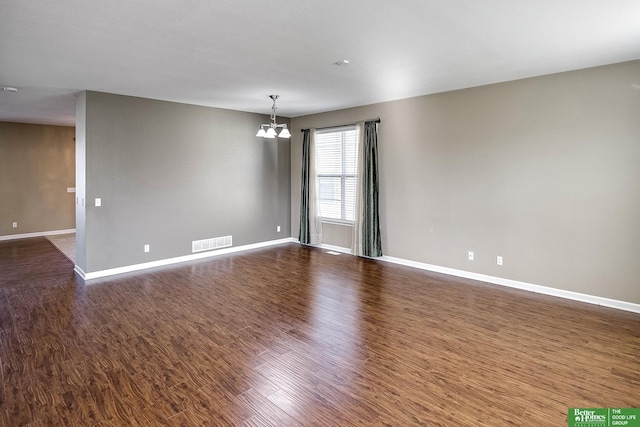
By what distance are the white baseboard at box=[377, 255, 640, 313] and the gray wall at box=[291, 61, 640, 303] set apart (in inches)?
2.6

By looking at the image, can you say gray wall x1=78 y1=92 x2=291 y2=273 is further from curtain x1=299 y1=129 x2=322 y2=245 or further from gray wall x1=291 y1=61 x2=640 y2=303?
gray wall x1=291 y1=61 x2=640 y2=303

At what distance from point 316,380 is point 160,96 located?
4.63 metres

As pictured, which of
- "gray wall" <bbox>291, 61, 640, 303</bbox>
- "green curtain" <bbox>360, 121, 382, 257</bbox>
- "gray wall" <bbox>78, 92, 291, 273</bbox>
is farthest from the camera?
"green curtain" <bbox>360, 121, 382, 257</bbox>

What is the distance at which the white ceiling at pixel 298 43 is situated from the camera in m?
2.43

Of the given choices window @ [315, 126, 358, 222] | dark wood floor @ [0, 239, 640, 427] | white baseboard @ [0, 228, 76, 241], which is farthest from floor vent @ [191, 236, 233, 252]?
white baseboard @ [0, 228, 76, 241]

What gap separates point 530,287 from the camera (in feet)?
14.5

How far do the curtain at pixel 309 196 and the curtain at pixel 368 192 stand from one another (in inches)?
45.2

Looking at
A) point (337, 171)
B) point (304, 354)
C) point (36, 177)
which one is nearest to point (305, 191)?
point (337, 171)

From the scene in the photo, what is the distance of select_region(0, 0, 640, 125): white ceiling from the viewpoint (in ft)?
7.97

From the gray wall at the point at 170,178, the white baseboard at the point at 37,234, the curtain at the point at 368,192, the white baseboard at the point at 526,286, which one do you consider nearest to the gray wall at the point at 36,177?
the white baseboard at the point at 37,234

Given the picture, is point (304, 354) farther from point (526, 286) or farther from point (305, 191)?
point (305, 191)

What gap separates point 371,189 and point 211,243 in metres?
3.01

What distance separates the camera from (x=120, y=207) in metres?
5.18

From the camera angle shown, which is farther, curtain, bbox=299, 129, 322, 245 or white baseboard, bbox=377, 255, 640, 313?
curtain, bbox=299, 129, 322, 245
